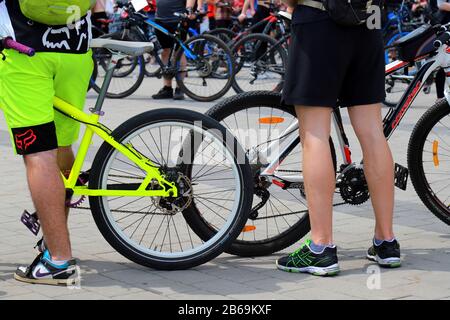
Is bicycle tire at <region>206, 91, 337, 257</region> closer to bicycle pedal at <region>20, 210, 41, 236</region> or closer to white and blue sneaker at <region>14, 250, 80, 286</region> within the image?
white and blue sneaker at <region>14, 250, 80, 286</region>

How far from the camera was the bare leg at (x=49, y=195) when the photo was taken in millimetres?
4508

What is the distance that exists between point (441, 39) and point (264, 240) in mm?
1405

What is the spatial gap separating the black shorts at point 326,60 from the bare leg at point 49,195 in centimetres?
113

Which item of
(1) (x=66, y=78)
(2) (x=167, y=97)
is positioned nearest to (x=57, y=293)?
(1) (x=66, y=78)

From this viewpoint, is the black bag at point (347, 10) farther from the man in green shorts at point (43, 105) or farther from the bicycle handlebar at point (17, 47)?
the bicycle handlebar at point (17, 47)

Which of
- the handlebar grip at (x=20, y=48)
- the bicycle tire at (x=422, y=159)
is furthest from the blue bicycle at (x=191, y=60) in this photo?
the handlebar grip at (x=20, y=48)

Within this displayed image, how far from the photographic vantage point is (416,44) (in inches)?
205

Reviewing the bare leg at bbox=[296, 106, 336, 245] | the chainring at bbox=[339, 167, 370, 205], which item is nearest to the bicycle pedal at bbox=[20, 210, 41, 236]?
the bare leg at bbox=[296, 106, 336, 245]

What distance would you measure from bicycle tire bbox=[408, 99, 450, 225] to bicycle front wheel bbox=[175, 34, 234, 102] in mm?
6906

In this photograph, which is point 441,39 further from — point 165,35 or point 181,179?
point 165,35

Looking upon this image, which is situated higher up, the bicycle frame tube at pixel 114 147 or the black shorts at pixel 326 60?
the black shorts at pixel 326 60

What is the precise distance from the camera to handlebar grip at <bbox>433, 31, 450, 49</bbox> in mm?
5223

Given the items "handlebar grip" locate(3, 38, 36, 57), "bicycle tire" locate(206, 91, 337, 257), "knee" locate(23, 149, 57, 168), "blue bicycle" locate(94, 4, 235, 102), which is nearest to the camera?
"handlebar grip" locate(3, 38, 36, 57)
